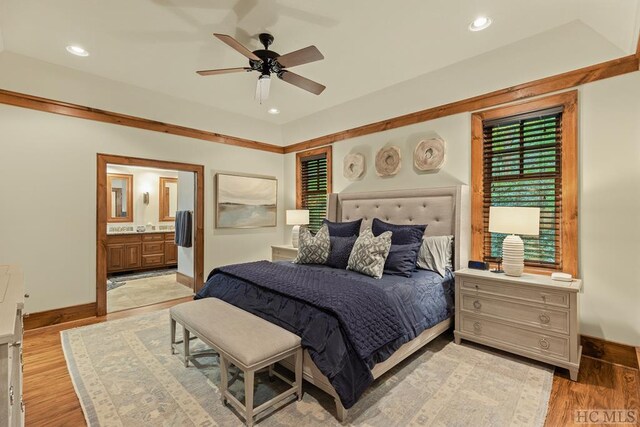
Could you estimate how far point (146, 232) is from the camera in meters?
6.48

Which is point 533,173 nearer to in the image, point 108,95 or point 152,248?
point 108,95

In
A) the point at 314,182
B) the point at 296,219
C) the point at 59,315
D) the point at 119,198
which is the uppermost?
the point at 314,182

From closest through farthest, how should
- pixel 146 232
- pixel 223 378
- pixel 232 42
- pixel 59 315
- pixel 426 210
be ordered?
pixel 223 378 → pixel 232 42 → pixel 59 315 → pixel 426 210 → pixel 146 232

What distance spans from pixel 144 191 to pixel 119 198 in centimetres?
52

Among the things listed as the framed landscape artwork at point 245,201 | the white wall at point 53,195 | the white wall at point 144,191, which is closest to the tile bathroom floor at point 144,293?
the white wall at point 53,195

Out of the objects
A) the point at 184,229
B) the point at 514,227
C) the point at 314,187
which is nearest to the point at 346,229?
the point at 314,187

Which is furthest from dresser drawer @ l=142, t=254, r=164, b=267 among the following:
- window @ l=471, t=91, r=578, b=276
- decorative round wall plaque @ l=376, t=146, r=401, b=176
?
window @ l=471, t=91, r=578, b=276

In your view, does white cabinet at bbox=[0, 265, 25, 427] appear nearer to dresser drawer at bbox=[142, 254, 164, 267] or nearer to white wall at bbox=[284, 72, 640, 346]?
white wall at bbox=[284, 72, 640, 346]

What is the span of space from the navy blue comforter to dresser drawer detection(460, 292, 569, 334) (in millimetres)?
235

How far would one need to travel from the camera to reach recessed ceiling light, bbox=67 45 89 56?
3.06 metres

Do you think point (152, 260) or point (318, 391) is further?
point (152, 260)

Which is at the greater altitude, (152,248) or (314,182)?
(314,182)

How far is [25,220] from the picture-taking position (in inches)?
129

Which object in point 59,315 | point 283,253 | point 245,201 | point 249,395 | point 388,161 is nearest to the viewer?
point 249,395
